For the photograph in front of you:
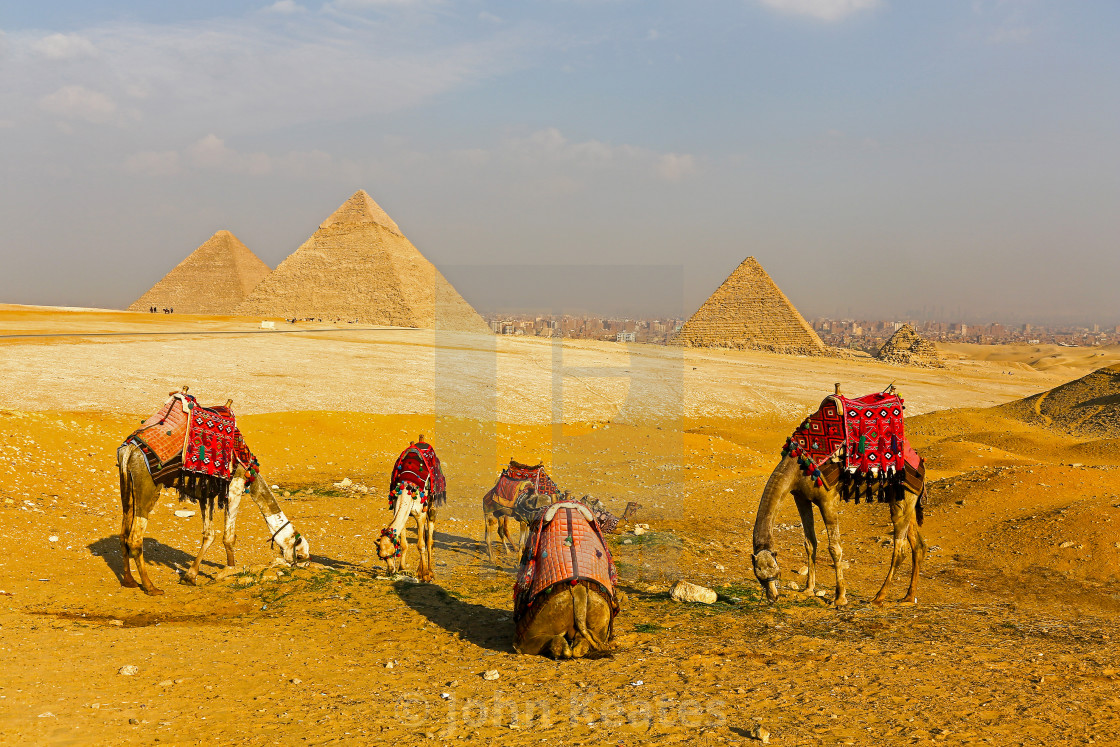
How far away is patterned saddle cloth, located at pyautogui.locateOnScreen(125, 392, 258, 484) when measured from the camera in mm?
7758

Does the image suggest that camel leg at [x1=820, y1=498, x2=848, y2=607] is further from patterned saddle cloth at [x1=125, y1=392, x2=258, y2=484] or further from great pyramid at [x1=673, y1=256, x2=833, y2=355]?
great pyramid at [x1=673, y1=256, x2=833, y2=355]

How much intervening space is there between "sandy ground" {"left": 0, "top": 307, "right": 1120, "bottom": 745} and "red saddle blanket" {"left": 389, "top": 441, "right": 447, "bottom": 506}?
1.02 meters

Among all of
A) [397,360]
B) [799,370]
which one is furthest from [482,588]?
[799,370]

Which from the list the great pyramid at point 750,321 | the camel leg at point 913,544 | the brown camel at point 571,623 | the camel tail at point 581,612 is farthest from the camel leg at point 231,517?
the great pyramid at point 750,321

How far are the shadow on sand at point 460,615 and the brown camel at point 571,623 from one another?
1.60 feet

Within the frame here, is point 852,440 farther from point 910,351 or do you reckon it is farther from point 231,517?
point 910,351

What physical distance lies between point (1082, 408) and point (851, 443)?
23.2 m

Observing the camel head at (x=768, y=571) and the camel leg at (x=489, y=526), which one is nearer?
the camel head at (x=768, y=571)

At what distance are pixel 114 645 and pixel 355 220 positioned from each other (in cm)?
11499

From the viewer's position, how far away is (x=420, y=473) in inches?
322

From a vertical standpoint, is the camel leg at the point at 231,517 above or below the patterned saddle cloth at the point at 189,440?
below

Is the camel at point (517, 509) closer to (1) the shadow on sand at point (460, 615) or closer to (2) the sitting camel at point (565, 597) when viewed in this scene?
(1) the shadow on sand at point (460, 615)

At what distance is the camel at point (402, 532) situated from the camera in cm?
781

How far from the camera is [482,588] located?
8.31m
